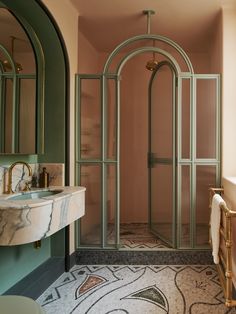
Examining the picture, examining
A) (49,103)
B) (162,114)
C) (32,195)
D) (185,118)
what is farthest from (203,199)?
(49,103)

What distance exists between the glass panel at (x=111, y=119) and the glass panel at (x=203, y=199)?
0.91 meters

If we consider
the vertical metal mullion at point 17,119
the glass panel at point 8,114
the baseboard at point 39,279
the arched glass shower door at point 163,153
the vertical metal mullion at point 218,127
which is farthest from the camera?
the arched glass shower door at point 163,153

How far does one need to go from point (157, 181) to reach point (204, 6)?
1.90 meters

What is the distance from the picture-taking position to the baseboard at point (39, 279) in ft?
6.15

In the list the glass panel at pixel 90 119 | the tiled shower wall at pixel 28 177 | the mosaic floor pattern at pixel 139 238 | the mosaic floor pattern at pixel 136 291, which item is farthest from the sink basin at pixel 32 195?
the mosaic floor pattern at pixel 139 238

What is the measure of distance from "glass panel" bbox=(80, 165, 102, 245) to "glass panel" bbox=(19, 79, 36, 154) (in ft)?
2.07

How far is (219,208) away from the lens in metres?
1.97

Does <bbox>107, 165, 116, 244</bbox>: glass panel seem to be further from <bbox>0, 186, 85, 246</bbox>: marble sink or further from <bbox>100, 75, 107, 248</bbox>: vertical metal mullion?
<bbox>0, 186, 85, 246</bbox>: marble sink

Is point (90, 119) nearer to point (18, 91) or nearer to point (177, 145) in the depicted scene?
point (18, 91)

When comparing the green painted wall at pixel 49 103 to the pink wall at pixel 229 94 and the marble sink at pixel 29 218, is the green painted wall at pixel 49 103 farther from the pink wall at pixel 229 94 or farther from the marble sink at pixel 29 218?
the pink wall at pixel 229 94

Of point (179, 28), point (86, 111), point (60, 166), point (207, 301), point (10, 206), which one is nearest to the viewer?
point (10, 206)

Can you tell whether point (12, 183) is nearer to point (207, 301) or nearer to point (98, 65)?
point (207, 301)

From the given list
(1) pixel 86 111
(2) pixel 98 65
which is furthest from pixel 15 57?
(2) pixel 98 65

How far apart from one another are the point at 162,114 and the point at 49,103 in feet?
4.21
